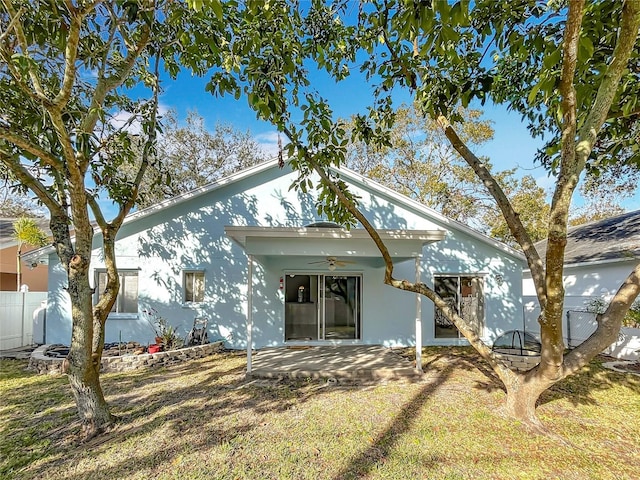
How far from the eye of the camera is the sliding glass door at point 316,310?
37.7ft

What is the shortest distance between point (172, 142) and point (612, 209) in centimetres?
3241

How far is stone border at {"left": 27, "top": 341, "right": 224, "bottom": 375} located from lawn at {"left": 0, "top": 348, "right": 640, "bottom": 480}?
28.0 inches

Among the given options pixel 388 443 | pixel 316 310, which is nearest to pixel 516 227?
pixel 388 443

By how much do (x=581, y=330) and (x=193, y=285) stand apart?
13.0 m

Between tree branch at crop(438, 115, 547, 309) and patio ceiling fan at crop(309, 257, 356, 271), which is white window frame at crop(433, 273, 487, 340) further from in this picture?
tree branch at crop(438, 115, 547, 309)

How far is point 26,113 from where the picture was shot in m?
5.61

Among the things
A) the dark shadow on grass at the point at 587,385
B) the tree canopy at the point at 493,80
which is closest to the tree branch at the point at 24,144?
the tree canopy at the point at 493,80

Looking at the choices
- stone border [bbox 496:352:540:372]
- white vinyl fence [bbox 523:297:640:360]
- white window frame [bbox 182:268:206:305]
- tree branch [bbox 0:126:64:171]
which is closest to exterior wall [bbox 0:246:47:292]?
white window frame [bbox 182:268:206:305]

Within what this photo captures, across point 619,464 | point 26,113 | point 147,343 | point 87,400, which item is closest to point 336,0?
point 26,113

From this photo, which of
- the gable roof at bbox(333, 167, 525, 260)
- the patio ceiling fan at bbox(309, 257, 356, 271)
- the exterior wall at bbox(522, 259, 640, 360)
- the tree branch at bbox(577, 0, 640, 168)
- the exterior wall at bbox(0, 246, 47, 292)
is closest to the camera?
the tree branch at bbox(577, 0, 640, 168)

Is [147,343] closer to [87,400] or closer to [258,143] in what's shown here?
[87,400]

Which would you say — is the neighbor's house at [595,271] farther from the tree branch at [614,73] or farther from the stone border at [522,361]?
the tree branch at [614,73]

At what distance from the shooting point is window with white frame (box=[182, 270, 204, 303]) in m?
11.3

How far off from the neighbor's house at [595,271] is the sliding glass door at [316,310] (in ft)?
24.8
